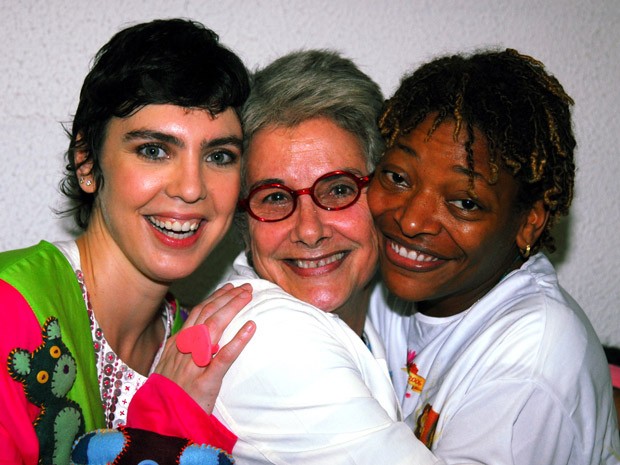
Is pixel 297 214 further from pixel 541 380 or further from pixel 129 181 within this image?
pixel 541 380

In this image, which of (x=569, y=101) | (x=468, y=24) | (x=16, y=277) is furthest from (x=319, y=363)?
(x=468, y=24)

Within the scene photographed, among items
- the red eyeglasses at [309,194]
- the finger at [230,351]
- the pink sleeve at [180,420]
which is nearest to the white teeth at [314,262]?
the red eyeglasses at [309,194]

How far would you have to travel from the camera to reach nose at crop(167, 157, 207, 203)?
5.37ft

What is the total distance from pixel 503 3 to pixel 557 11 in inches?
10.0

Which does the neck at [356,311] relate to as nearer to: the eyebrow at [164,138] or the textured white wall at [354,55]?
the eyebrow at [164,138]

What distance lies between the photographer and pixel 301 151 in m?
1.70

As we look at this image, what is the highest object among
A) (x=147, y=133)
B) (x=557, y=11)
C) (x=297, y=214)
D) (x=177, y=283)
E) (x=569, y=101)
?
(x=557, y=11)

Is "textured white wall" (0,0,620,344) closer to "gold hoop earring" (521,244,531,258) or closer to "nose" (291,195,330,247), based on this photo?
"nose" (291,195,330,247)

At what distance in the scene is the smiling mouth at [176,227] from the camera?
1.71 m

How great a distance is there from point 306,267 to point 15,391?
0.77 meters

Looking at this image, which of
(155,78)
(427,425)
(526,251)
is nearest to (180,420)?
(427,425)

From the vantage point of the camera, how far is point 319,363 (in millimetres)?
1385

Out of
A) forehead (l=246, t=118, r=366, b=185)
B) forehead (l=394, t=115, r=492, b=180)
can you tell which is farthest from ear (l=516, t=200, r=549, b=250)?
forehead (l=246, t=118, r=366, b=185)

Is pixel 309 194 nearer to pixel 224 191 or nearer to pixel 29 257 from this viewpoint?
pixel 224 191
